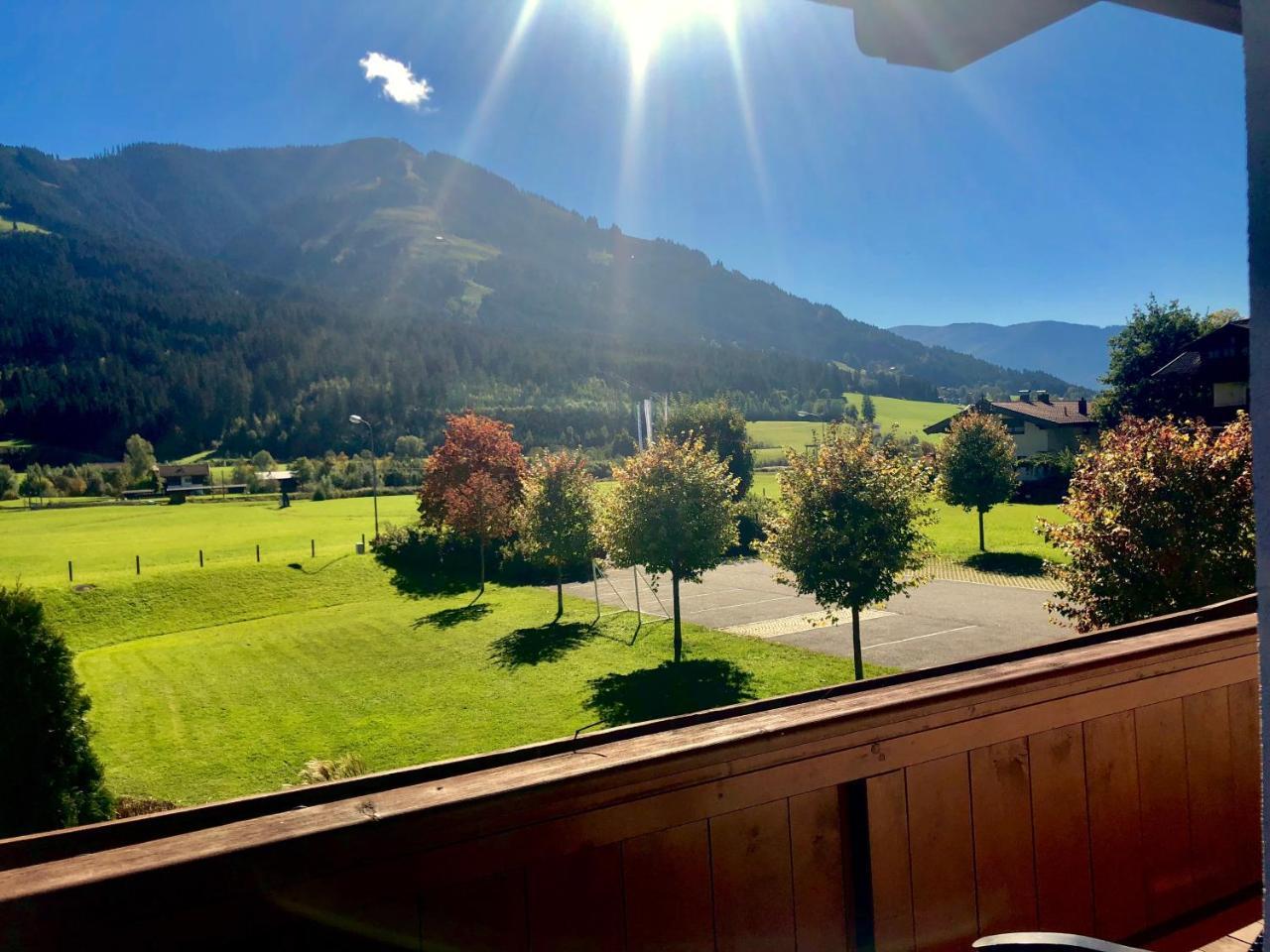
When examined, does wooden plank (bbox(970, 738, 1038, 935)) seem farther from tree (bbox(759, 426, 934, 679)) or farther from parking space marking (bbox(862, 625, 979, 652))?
parking space marking (bbox(862, 625, 979, 652))

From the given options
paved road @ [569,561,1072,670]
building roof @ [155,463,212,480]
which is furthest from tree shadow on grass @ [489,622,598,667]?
building roof @ [155,463,212,480]

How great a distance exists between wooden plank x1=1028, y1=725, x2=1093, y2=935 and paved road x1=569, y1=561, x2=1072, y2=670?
12.2 metres

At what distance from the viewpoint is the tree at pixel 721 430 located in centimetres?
3809

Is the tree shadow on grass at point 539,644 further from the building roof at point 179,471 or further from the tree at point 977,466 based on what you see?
the building roof at point 179,471

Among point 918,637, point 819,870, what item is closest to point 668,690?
point 918,637

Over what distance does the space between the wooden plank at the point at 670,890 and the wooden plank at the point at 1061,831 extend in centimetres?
99

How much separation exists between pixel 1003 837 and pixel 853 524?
39.4 feet

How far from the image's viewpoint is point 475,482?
26.6 m

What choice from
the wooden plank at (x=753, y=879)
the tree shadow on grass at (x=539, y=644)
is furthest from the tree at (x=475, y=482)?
the wooden plank at (x=753, y=879)

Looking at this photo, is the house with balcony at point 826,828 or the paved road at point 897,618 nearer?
the house with balcony at point 826,828

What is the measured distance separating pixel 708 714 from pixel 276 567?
2960cm

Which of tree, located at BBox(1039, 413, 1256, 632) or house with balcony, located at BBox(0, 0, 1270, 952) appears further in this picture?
tree, located at BBox(1039, 413, 1256, 632)

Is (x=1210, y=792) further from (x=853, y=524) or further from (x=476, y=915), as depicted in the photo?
(x=853, y=524)

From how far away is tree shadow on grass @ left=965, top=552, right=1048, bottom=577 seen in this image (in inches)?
947
